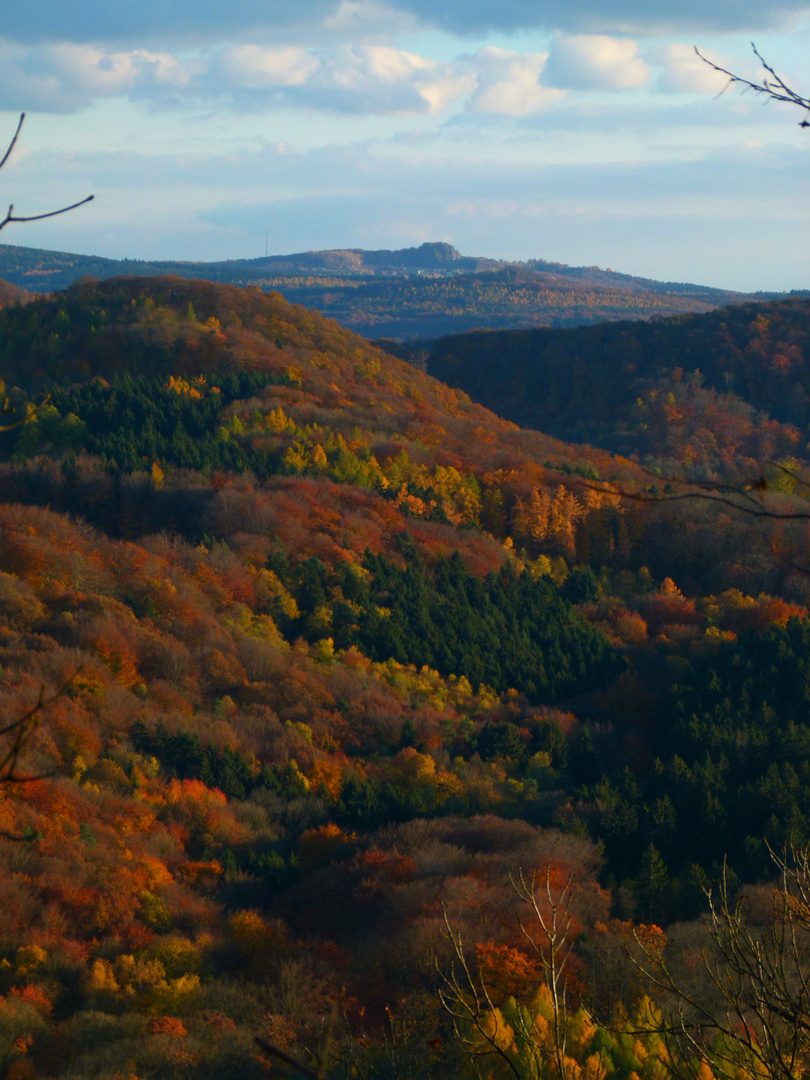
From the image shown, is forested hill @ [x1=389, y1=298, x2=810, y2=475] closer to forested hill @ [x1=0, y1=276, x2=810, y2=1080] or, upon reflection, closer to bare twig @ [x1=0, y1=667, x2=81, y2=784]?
forested hill @ [x1=0, y1=276, x2=810, y2=1080]

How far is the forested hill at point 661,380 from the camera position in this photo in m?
115

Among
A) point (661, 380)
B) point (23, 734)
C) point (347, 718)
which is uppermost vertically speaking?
point (661, 380)

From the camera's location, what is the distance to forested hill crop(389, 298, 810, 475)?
115375 millimetres

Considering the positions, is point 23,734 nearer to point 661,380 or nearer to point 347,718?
point 347,718

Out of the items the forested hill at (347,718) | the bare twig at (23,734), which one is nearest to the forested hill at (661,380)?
the forested hill at (347,718)

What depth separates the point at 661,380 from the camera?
128 m

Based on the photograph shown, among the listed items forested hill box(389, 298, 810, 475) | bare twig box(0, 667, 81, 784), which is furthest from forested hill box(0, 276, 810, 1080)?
forested hill box(389, 298, 810, 475)

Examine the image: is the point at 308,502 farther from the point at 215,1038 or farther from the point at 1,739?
the point at 215,1038

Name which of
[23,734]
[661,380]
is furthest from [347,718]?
[661,380]

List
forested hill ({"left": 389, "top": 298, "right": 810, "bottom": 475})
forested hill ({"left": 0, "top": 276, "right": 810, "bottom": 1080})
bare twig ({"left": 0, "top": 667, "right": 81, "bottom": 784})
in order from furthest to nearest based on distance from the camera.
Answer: forested hill ({"left": 389, "top": 298, "right": 810, "bottom": 475}) → forested hill ({"left": 0, "top": 276, "right": 810, "bottom": 1080}) → bare twig ({"left": 0, "top": 667, "right": 81, "bottom": 784})

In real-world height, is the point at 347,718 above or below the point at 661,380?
below

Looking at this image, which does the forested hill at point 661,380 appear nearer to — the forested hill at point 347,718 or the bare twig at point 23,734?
the forested hill at point 347,718

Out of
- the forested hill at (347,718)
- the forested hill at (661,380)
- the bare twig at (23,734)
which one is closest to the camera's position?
the bare twig at (23,734)

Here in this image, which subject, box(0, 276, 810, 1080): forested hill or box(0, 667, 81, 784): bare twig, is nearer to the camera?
box(0, 667, 81, 784): bare twig
